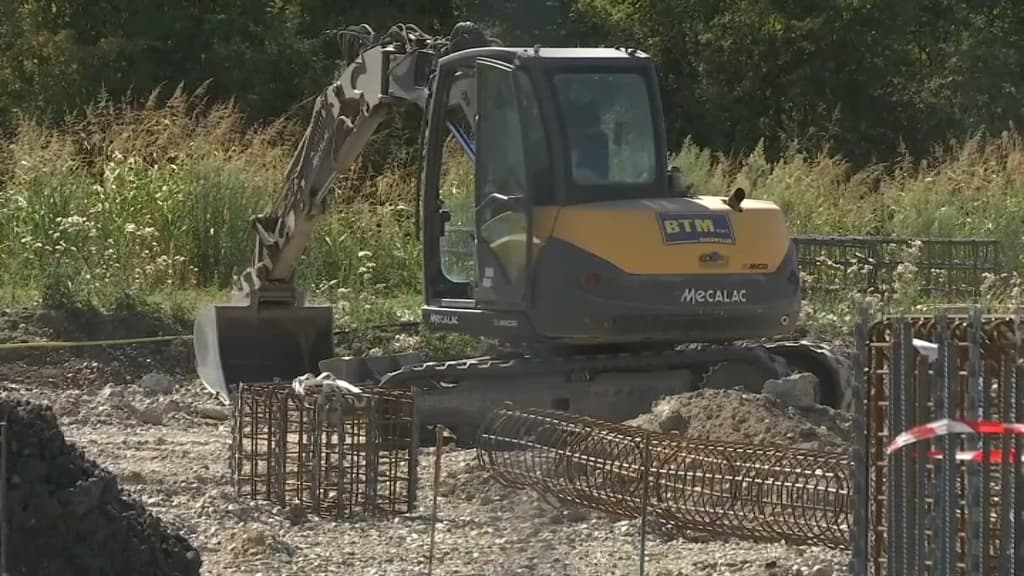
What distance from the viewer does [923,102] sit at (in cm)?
3006

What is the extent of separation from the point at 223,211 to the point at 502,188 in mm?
7185

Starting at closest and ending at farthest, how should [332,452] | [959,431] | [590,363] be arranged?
[959,431] < [332,452] < [590,363]

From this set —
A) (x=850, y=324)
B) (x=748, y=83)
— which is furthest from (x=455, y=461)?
(x=748, y=83)

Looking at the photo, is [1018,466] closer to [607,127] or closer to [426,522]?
[426,522]

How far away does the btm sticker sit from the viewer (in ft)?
35.9

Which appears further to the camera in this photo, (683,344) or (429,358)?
(429,358)

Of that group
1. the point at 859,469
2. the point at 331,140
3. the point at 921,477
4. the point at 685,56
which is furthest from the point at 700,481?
the point at 685,56

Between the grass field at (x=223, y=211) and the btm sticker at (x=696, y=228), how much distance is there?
198 inches

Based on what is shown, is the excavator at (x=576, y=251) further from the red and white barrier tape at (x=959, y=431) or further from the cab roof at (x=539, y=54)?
the red and white barrier tape at (x=959, y=431)

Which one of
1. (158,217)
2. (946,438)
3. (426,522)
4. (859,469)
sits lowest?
(426,522)

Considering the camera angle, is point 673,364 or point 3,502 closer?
point 3,502

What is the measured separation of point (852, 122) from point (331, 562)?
2326 centimetres

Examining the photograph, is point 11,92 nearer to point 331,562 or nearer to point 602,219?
point 602,219

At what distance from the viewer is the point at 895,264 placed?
1664 centimetres
